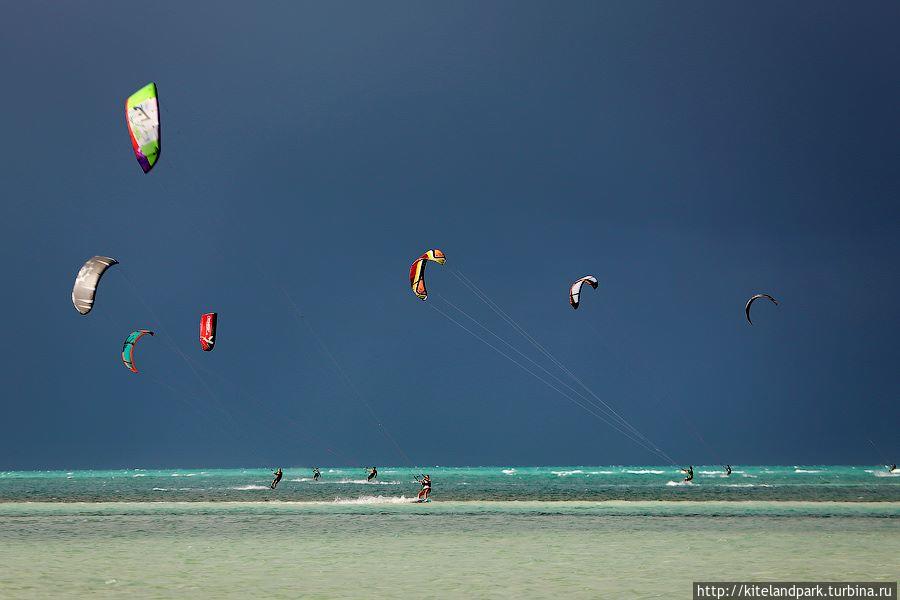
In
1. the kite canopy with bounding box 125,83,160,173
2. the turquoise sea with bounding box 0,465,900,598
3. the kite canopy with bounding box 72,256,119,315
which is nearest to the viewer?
the turquoise sea with bounding box 0,465,900,598

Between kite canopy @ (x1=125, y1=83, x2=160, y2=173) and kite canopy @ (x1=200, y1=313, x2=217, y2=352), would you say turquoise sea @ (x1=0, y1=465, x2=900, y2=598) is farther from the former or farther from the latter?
kite canopy @ (x1=125, y1=83, x2=160, y2=173)

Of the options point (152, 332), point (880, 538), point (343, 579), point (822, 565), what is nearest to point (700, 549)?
point (822, 565)

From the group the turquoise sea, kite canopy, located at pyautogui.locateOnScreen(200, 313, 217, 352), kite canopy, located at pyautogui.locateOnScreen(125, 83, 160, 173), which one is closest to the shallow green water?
the turquoise sea

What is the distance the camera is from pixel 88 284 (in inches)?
936

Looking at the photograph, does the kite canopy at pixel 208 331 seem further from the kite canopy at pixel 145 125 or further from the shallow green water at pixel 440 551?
the kite canopy at pixel 145 125

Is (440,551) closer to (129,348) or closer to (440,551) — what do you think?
(440,551)

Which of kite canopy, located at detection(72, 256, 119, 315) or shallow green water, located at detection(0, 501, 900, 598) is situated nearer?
shallow green water, located at detection(0, 501, 900, 598)

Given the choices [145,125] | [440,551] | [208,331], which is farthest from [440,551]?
[208,331]

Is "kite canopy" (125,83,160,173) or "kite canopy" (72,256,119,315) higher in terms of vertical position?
"kite canopy" (125,83,160,173)

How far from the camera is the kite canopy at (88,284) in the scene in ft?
77.0

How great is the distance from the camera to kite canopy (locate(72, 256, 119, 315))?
2347 centimetres

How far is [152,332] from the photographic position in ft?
99.2

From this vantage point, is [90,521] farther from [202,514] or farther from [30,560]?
[30,560]

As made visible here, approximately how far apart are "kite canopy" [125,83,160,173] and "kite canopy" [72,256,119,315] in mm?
5054
